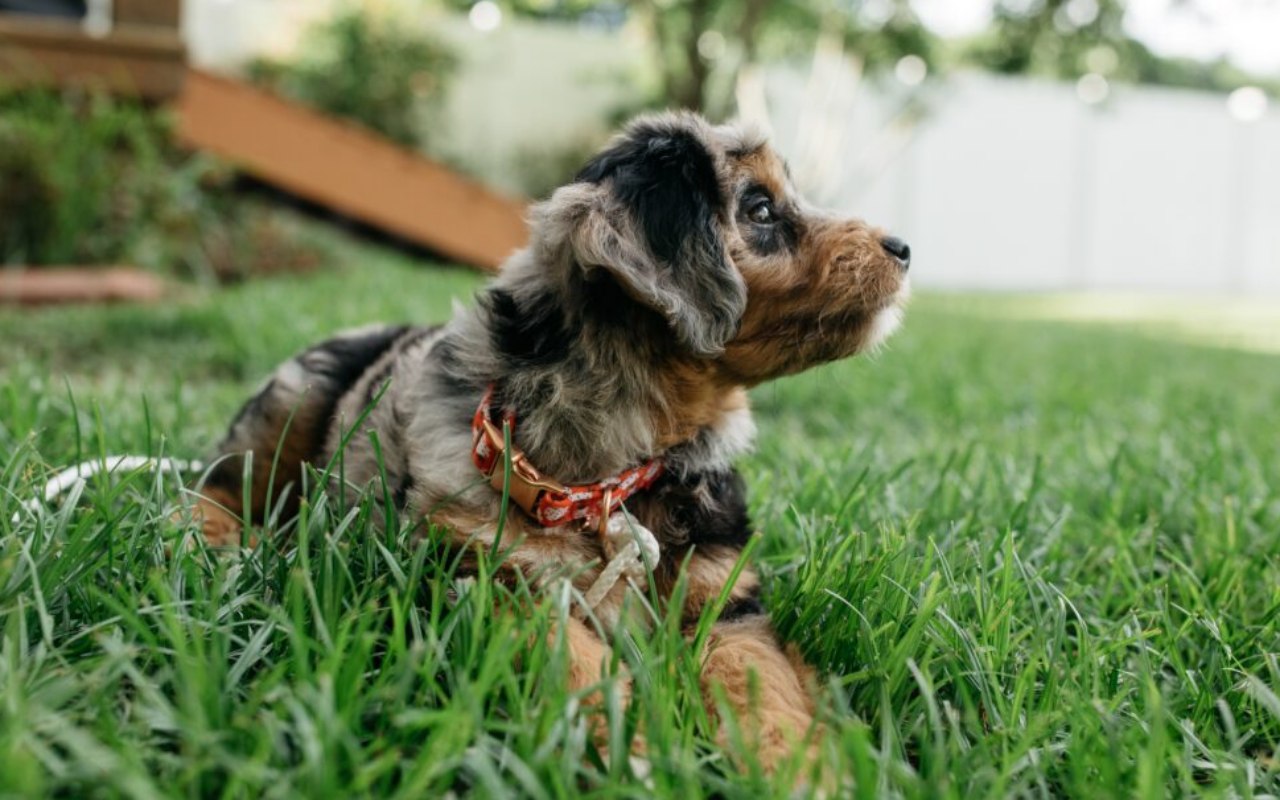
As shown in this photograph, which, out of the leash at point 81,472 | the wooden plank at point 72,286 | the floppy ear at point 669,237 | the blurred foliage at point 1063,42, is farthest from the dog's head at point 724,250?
the blurred foliage at point 1063,42

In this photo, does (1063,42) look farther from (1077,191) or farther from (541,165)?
(1077,191)

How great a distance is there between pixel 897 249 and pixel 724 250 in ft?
1.84

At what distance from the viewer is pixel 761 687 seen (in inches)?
79.2

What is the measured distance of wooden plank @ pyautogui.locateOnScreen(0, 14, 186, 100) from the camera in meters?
8.48

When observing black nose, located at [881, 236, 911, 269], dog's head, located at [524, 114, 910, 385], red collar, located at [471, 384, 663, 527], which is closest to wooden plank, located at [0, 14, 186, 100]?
dog's head, located at [524, 114, 910, 385]

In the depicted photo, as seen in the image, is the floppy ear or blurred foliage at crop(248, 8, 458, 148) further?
blurred foliage at crop(248, 8, 458, 148)

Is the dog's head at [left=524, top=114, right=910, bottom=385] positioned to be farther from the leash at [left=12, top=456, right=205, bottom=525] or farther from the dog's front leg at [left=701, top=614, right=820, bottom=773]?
the leash at [left=12, top=456, right=205, bottom=525]

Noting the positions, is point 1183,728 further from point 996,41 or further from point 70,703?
point 996,41

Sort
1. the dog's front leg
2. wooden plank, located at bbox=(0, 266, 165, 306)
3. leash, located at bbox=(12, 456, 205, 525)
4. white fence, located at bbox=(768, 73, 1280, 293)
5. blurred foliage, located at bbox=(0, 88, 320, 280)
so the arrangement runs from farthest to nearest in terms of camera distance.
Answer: white fence, located at bbox=(768, 73, 1280, 293) → blurred foliage, located at bbox=(0, 88, 320, 280) → wooden plank, located at bbox=(0, 266, 165, 306) → leash, located at bbox=(12, 456, 205, 525) → the dog's front leg

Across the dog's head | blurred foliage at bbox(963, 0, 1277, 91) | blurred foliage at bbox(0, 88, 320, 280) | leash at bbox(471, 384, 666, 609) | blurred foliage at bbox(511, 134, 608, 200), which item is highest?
blurred foliage at bbox(963, 0, 1277, 91)

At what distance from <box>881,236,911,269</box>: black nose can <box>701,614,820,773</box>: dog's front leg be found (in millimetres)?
1081

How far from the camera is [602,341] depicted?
2.56 m

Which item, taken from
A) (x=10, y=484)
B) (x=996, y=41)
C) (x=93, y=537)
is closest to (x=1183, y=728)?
(x=93, y=537)

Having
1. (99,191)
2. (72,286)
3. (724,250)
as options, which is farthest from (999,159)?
(724,250)
